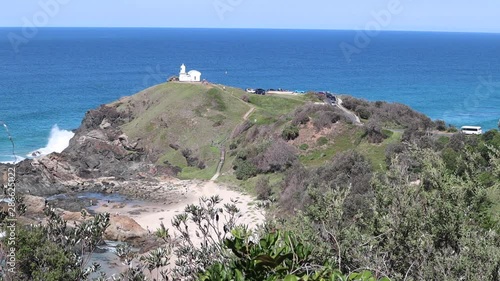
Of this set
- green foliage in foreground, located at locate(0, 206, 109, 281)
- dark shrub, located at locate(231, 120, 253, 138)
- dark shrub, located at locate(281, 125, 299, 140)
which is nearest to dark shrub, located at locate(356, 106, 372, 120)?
dark shrub, located at locate(281, 125, 299, 140)

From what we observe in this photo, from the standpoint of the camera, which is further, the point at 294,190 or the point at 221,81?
the point at 221,81

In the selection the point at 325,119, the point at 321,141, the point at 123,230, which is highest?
the point at 325,119

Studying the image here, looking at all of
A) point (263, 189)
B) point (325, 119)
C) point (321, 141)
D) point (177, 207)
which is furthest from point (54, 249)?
point (325, 119)

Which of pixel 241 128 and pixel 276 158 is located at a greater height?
pixel 276 158

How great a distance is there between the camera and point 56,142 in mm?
64938

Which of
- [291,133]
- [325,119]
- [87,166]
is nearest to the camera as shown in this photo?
[291,133]

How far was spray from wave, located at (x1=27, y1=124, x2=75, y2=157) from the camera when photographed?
195 feet

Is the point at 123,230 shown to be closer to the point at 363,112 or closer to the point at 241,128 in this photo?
the point at 241,128

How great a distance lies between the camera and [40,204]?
34844 millimetres

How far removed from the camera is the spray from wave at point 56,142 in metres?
59.4

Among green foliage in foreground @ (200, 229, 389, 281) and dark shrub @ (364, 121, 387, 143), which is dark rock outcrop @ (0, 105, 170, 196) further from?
green foliage in foreground @ (200, 229, 389, 281)

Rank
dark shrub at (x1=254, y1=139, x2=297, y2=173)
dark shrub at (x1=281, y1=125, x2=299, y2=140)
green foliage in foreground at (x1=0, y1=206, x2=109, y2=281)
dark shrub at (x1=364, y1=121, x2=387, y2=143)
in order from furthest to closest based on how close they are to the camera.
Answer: dark shrub at (x1=281, y1=125, x2=299, y2=140) < dark shrub at (x1=254, y1=139, x2=297, y2=173) < dark shrub at (x1=364, y1=121, x2=387, y2=143) < green foliage in foreground at (x1=0, y1=206, x2=109, y2=281)

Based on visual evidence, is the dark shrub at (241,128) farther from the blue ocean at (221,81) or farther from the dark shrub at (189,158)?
the blue ocean at (221,81)

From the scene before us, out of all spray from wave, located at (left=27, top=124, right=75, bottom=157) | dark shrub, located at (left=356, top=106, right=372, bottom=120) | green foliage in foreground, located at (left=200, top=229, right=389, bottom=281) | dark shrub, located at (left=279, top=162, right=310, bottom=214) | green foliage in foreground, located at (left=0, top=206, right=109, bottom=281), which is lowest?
spray from wave, located at (left=27, top=124, right=75, bottom=157)
